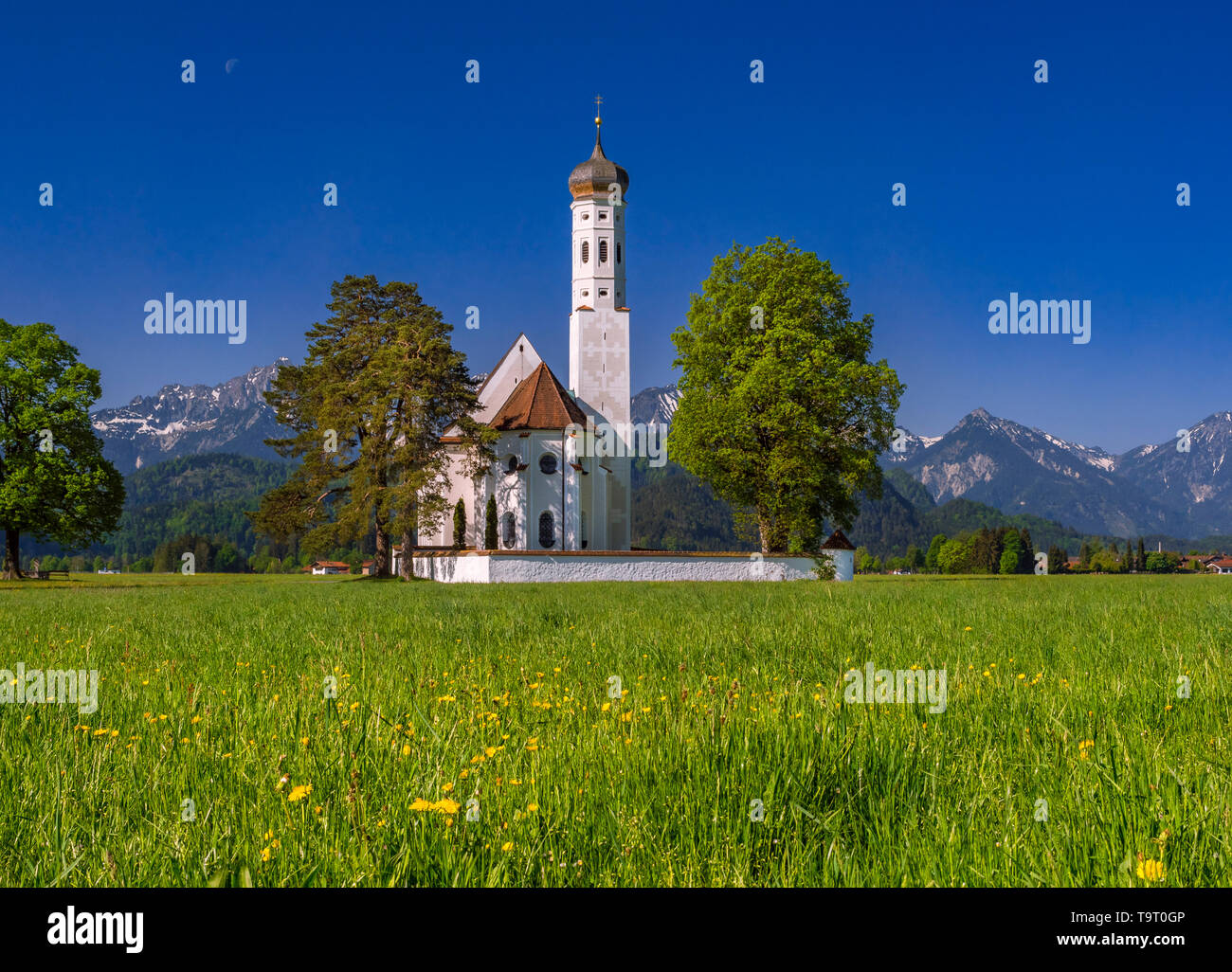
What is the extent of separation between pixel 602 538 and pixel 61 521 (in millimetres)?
28621

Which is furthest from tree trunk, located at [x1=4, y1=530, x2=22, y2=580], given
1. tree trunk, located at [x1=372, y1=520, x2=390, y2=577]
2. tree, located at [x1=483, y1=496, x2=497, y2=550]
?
tree, located at [x1=483, y1=496, x2=497, y2=550]

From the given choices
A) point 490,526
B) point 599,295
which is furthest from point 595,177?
point 490,526

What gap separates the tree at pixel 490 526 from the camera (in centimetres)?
4919

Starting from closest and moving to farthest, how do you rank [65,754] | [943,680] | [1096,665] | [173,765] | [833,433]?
[173,765]
[65,754]
[943,680]
[1096,665]
[833,433]

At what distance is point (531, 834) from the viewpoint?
252cm

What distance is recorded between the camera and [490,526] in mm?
49438

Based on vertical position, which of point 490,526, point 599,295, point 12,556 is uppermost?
point 599,295

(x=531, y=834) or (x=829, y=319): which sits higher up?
(x=829, y=319)

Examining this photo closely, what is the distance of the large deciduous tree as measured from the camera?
38.4 metres

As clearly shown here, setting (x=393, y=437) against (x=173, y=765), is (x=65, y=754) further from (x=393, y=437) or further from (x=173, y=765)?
(x=393, y=437)

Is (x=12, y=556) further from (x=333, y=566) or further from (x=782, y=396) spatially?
(x=333, y=566)

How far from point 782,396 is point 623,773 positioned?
33.1 m

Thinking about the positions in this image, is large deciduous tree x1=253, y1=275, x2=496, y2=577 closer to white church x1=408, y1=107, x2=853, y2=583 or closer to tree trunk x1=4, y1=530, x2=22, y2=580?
white church x1=408, y1=107, x2=853, y2=583
